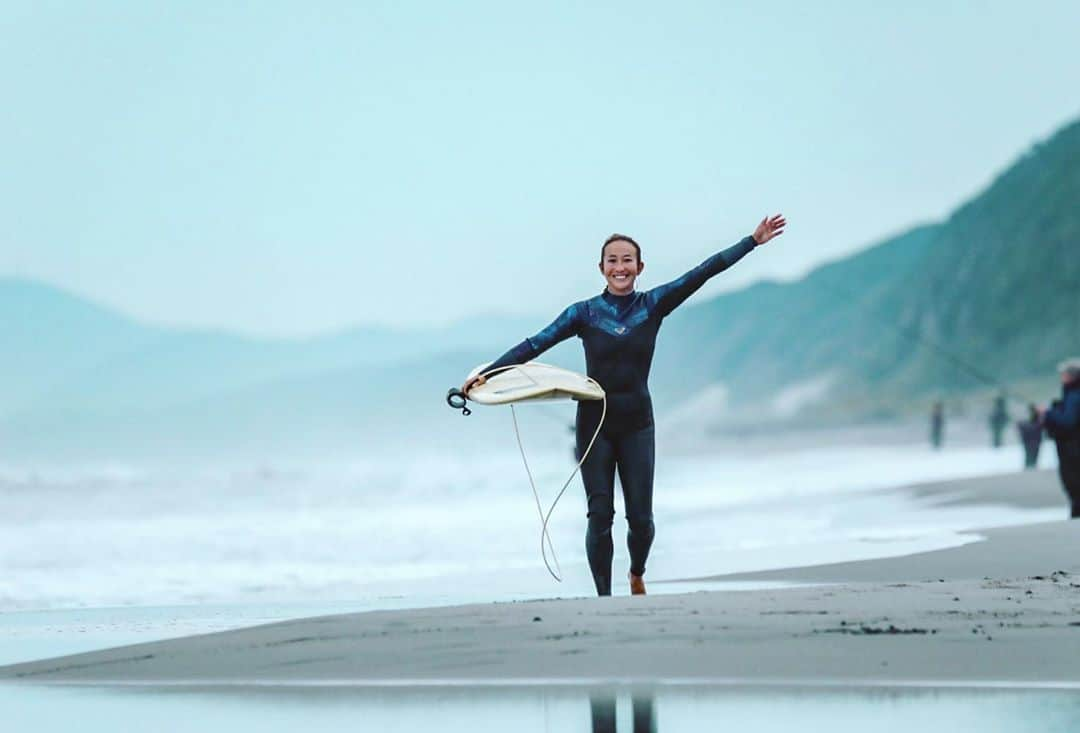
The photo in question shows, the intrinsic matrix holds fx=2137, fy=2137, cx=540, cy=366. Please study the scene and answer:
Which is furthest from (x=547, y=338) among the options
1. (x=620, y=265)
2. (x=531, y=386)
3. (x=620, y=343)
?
(x=620, y=265)

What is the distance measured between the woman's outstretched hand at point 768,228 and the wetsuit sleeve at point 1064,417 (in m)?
6.81

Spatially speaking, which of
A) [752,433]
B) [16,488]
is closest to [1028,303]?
[752,433]

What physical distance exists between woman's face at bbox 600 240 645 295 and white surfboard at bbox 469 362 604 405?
18.9 inches

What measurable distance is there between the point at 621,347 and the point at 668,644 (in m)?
2.52

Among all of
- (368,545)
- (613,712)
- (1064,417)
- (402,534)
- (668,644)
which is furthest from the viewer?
(402,534)

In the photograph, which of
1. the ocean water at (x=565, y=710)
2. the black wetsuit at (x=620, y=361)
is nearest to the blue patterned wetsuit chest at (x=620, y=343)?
the black wetsuit at (x=620, y=361)

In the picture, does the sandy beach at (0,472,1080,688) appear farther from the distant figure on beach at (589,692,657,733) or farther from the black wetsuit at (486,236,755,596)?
the black wetsuit at (486,236,755,596)

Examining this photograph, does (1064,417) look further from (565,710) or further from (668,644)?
(565,710)

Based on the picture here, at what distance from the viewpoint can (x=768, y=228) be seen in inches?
399

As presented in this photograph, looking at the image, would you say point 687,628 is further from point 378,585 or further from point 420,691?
point 378,585

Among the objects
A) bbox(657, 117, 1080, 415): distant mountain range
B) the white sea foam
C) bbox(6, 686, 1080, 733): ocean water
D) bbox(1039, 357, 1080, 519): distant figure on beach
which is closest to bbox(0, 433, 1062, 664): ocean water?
the white sea foam

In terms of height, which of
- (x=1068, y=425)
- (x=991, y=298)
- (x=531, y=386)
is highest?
(x=991, y=298)

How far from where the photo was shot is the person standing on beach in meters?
10.2

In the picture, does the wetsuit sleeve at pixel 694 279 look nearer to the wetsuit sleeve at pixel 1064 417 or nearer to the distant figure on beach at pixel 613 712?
the distant figure on beach at pixel 613 712
